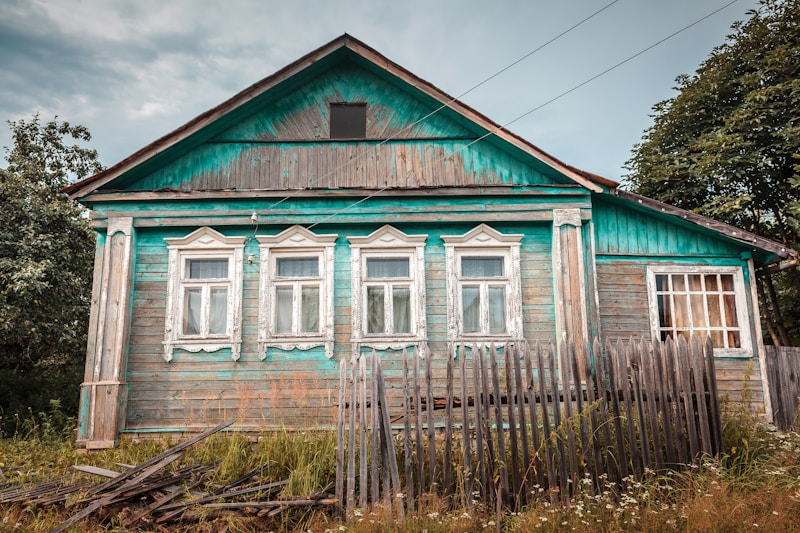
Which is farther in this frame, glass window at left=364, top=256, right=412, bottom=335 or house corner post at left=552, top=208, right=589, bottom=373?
glass window at left=364, top=256, right=412, bottom=335

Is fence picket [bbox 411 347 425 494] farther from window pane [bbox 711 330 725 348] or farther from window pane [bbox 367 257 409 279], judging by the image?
window pane [bbox 711 330 725 348]

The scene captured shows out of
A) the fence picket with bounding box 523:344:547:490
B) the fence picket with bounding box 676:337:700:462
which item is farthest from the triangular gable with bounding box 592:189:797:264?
the fence picket with bounding box 523:344:547:490

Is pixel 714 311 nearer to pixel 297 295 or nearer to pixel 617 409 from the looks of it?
pixel 617 409

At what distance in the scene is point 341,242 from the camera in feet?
30.1

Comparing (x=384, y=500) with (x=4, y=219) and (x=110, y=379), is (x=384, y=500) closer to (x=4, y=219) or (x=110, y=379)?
(x=110, y=379)

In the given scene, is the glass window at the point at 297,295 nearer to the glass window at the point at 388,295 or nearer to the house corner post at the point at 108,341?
the glass window at the point at 388,295

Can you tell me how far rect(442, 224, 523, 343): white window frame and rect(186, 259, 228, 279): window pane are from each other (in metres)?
3.56

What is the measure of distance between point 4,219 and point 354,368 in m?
11.4

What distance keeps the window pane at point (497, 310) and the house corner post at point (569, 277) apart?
0.79 m

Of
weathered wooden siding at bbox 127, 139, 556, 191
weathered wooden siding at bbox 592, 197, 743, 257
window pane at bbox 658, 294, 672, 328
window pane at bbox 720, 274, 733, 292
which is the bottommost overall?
window pane at bbox 658, 294, 672, 328

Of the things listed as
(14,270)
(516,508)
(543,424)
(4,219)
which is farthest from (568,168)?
(4,219)

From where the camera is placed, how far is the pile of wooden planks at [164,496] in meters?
5.39

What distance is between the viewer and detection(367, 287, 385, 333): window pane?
8.92 metres

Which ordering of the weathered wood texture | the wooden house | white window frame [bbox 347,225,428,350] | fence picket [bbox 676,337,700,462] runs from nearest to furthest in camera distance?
fence picket [bbox 676,337,700,462]
the wooden house
white window frame [bbox 347,225,428,350]
the weathered wood texture
